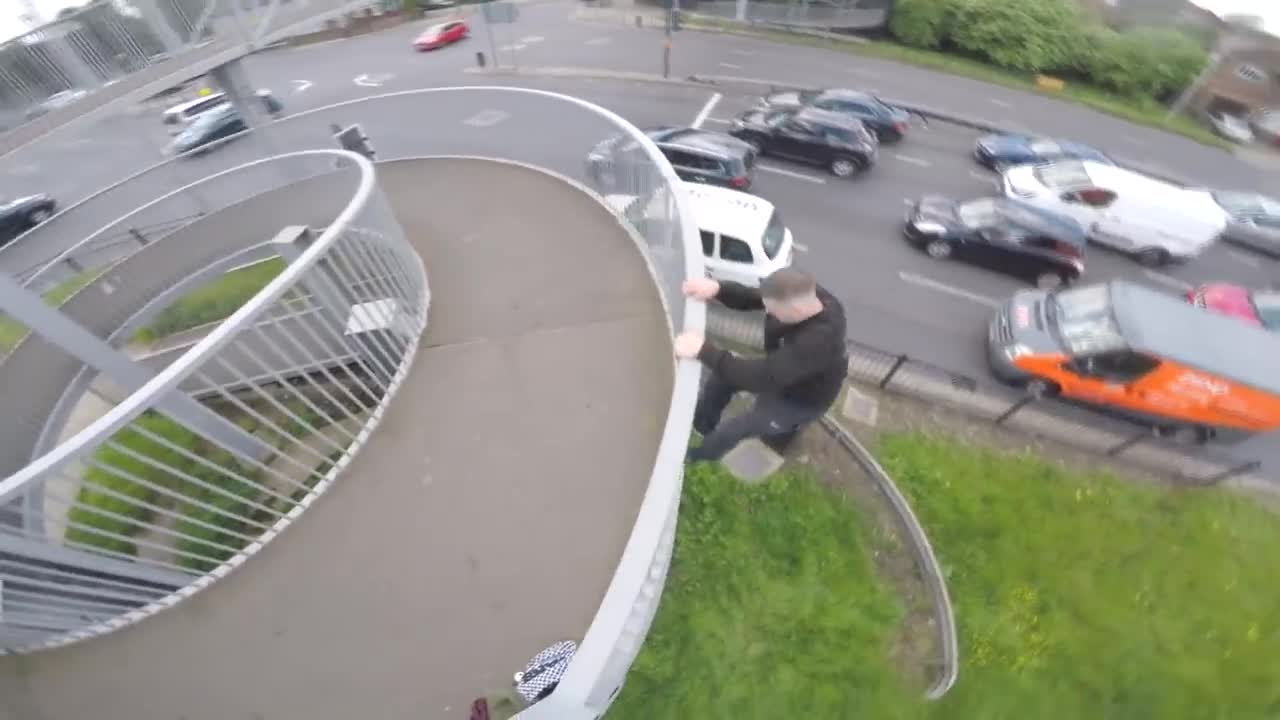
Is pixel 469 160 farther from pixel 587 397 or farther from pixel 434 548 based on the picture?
pixel 434 548

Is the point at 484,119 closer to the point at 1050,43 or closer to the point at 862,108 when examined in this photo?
the point at 862,108

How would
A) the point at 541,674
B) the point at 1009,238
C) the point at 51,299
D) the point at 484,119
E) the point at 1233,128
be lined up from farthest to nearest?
the point at 1233,128
the point at 1009,238
the point at 51,299
the point at 484,119
the point at 541,674

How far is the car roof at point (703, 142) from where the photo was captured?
12234 mm

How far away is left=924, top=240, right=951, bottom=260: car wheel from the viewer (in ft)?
39.4

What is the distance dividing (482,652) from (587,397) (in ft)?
5.73

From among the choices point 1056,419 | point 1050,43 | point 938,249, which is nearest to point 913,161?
point 938,249

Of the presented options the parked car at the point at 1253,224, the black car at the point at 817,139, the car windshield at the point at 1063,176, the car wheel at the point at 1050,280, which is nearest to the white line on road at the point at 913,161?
the black car at the point at 817,139

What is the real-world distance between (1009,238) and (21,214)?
22854 mm

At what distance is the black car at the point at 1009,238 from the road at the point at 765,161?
42 centimetres

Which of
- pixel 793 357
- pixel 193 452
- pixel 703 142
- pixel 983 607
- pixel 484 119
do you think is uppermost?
pixel 793 357

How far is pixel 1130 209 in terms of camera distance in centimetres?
1264

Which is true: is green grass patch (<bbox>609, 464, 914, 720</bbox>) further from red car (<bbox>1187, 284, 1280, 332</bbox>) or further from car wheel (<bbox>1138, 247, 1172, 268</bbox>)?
car wheel (<bbox>1138, 247, 1172, 268</bbox>)

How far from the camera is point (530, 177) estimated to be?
6.23 m

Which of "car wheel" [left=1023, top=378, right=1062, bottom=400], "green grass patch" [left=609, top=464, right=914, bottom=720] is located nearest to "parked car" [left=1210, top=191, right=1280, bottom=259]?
"car wheel" [left=1023, top=378, right=1062, bottom=400]
